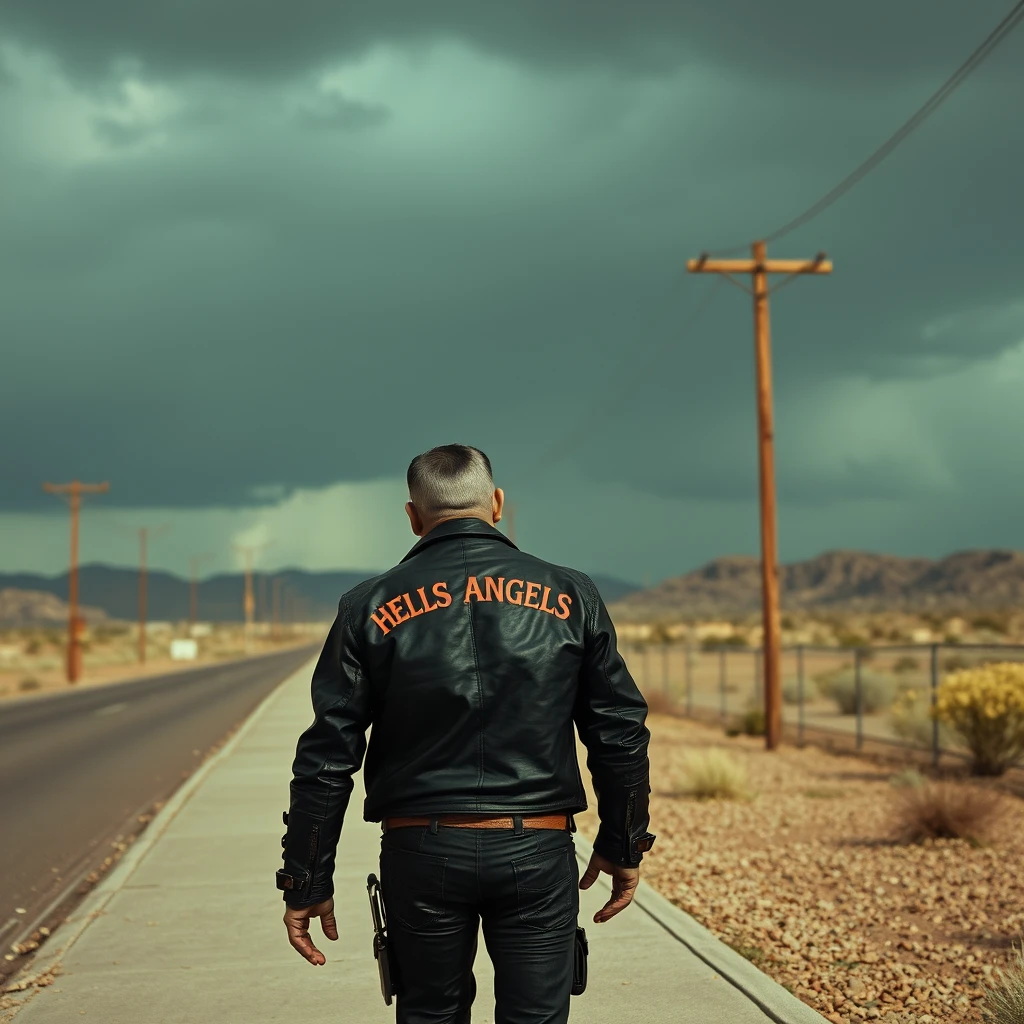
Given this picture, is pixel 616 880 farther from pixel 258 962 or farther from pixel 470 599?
pixel 258 962

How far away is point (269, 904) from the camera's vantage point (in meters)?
8.33

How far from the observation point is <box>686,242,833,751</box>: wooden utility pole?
2038 cm

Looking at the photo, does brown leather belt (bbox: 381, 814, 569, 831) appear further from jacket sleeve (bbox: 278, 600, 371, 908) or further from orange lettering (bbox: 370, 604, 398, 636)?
orange lettering (bbox: 370, 604, 398, 636)

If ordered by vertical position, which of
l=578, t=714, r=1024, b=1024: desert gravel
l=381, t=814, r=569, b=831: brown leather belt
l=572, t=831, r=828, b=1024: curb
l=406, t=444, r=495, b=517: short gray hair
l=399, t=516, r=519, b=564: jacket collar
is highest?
l=406, t=444, r=495, b=517: short gray hair

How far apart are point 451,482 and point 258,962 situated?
416 cm

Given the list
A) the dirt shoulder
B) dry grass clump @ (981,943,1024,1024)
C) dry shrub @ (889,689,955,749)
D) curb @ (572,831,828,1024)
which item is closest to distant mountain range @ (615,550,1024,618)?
the dirt shoulder

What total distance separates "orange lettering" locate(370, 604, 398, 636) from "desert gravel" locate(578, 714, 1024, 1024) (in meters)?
3.86

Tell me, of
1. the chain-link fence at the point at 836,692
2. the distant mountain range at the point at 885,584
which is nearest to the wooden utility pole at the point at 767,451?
the chain-link fence at the point at 836,692

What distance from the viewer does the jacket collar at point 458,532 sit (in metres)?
3.67

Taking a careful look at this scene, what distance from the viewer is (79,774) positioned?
1744 cm

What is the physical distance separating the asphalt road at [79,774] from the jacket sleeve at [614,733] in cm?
500

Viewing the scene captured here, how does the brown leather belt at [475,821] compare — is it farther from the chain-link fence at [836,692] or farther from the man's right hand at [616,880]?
the chain-link fence at [836,692]

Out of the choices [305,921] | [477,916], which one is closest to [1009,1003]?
[477,916]

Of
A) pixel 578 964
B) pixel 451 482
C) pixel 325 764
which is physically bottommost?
pixel 578 964
